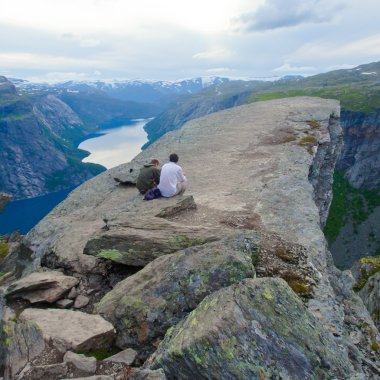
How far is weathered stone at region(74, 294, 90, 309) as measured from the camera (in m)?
12.9

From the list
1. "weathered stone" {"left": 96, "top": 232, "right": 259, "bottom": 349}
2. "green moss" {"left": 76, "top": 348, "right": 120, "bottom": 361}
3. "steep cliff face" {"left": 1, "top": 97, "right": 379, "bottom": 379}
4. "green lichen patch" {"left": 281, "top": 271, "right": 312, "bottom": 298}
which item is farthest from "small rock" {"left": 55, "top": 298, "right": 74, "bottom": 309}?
"green lichen patch" {"left": 281, "top": 271, "right": 312, "bottom": 298}

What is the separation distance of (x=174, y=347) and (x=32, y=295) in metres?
7.08

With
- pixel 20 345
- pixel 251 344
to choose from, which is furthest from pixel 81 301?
pixel 251 344

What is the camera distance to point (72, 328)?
1080 centimetres

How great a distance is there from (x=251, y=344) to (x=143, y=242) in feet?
23.5

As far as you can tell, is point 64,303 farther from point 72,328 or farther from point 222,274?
point 222,274

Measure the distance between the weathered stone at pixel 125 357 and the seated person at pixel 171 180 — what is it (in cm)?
1209

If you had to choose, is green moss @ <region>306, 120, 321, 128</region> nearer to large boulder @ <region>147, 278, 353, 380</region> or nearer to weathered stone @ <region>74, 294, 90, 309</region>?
weathered stone @ <region>74, 294, 90, 309</region>

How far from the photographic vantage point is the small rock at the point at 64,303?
1272cm

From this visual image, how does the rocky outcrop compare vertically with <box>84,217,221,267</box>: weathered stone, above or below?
below

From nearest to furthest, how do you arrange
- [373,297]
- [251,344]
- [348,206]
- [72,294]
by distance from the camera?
Answer: [251,344] → [72,294] → [373,297] → [348,206]

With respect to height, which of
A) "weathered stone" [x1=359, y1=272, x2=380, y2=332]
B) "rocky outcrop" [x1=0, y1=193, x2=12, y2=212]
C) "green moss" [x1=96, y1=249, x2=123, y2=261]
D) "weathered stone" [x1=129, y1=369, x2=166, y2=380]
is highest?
"weathered stone" [x1=129, y1=369, x2=166, y2=380]

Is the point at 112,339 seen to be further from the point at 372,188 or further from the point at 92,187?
the point at 372,188

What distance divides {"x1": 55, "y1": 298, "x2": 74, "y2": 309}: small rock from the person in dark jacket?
37.7ft
